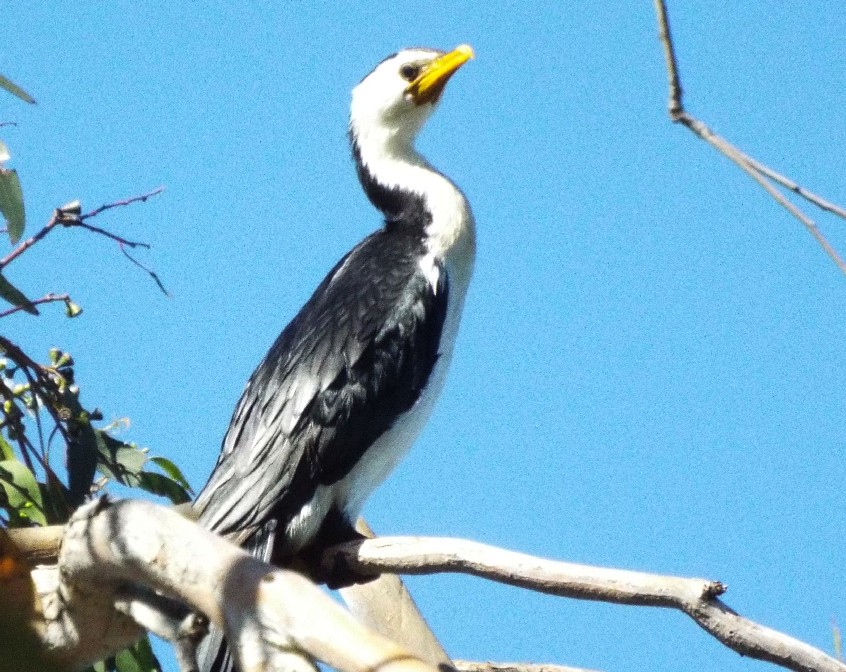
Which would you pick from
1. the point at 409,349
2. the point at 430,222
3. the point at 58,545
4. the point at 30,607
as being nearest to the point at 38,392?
the point at 58,545

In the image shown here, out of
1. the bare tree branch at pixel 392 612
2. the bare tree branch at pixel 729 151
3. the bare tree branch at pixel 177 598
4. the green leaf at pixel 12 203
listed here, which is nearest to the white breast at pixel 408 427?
the bare tree branch at pixel 392 612

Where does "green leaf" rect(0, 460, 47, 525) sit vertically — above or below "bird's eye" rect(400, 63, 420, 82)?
below

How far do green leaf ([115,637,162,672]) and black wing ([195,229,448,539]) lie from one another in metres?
0.30

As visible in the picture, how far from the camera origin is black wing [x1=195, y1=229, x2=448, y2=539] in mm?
2684

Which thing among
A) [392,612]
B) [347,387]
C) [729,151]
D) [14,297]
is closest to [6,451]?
[14,297]

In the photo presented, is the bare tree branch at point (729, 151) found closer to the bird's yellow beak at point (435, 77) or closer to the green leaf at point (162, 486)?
the green leaf at point (162, 486)

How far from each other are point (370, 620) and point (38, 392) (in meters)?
1.43

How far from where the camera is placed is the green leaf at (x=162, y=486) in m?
2.87

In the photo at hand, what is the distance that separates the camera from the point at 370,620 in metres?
3.37

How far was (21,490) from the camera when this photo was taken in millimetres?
2531

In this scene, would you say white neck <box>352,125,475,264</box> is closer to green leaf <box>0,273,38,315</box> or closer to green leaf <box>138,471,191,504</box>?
green leaf <box>138,471,191,504</box>

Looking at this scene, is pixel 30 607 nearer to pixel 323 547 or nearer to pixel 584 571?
pixel 584 571

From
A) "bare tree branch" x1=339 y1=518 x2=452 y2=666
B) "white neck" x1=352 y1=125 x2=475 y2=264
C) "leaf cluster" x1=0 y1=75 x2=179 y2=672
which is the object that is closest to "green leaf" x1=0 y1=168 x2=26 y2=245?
"leaf cluster" x1=0 y1=75 x2=179 y2=672

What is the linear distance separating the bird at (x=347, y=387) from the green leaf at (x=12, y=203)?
716mm
